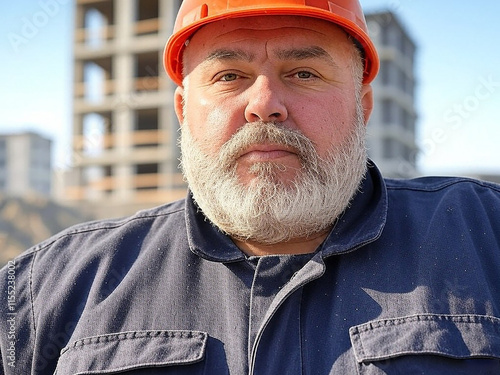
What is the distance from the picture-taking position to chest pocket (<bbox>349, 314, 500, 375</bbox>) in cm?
181

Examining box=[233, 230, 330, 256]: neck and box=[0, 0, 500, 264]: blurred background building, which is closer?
box=[233, 230, 330, 256]: neck

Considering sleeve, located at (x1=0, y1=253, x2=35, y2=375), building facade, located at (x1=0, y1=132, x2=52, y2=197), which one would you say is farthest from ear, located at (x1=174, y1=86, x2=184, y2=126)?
building facade, located at (x1=0, y1=132, x2=52, y2=197)

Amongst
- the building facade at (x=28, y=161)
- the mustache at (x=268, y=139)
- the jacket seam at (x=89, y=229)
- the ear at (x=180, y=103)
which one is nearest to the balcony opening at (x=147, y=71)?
the building facade at (x=28, y=161)

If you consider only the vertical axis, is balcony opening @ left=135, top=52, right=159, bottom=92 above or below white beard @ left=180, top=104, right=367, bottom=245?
above

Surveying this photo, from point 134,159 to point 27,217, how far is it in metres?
A: 9.82

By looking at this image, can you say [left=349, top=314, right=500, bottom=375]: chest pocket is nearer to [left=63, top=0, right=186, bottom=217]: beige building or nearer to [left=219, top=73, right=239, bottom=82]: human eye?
[left=219, top=73, right=239, bottom=82]: human eye

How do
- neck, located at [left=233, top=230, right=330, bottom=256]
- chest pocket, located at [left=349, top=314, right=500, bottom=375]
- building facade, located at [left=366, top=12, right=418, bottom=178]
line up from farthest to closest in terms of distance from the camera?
building facade, located at [left=366, top=12, right=418, bottom=178] → neck, located at [left=233, top=230, right=330, bottom=256] → chest pocket, located at [left=349, top=314, right=500, bottom=375]

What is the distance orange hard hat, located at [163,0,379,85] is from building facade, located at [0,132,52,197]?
33495 millimetres

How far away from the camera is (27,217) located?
691 inches

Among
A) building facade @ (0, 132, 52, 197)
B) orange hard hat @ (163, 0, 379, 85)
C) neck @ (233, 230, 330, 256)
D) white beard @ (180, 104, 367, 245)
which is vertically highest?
building facade @ (0, 132, 52, 197)

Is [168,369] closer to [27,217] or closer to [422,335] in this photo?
[422,335]

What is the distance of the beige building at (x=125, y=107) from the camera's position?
86.9 feet

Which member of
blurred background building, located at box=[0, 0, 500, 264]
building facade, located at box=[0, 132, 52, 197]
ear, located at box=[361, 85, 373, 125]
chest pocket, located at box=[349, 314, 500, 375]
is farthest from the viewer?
building facade, located at box=[0, 132, 52, 197]

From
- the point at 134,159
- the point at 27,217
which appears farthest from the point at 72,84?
the point at 27,217
